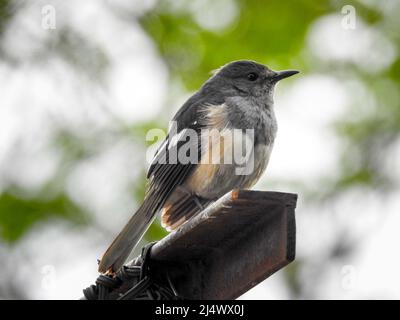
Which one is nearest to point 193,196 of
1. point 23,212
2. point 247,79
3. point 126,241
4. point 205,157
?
point 205,157

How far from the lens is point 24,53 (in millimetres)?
9648

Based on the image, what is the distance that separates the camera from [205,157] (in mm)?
6105

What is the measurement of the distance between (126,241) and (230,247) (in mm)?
1511

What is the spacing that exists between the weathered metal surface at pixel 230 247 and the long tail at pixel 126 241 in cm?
70

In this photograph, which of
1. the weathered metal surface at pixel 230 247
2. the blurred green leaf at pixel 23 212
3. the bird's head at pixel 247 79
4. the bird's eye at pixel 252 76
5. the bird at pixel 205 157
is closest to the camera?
the weathered metal surface at pixel 230 247

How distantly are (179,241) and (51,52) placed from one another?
623 cm

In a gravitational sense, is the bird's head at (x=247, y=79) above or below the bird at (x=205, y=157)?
above

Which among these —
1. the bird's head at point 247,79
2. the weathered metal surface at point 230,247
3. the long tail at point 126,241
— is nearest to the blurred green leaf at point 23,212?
the bird's head at point 247,79

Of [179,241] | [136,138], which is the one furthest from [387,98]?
[179,241]

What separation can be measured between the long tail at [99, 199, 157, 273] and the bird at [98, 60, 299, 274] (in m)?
0.01

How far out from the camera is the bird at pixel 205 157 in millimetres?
6047

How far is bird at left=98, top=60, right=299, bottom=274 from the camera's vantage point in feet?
19.8

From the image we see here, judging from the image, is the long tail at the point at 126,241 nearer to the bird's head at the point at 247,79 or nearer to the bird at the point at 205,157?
the bird at the point at 205,157

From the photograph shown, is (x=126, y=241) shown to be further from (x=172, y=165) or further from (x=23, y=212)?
(x=23, y=212)
